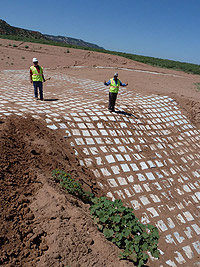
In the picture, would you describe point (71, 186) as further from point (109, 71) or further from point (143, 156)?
point (109, 71)

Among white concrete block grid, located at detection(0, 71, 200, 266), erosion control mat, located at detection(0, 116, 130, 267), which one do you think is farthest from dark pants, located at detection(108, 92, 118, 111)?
erosion control mat, located at detection(0, 116, 130, 267)

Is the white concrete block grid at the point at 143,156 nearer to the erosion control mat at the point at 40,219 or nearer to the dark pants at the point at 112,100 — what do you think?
the dark pants at the point at 112,100

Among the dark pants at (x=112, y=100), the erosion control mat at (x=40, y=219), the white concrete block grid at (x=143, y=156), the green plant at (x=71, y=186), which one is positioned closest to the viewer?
the erosion control mat at (x=40, y=219)

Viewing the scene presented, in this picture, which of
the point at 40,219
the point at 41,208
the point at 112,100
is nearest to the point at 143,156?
the point at 112,100

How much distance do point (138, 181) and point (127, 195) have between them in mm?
612

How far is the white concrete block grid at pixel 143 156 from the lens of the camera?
455cm

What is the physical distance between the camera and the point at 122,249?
2.88 m

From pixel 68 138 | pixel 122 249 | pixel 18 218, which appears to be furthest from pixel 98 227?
pixel 68 138

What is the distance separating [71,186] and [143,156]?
293 centimetres

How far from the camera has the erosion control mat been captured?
252 centimetres

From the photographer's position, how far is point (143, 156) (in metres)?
6.03

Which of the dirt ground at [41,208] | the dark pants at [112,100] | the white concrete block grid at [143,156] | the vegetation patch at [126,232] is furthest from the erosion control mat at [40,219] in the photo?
the dark pants at [112,100]

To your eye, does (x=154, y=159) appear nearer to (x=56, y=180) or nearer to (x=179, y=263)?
(x=179, y=263)

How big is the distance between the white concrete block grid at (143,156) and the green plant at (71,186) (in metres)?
0.92
